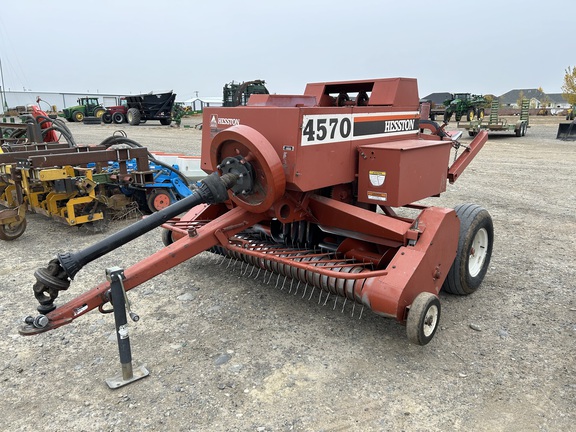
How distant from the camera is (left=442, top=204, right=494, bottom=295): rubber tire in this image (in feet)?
12.0

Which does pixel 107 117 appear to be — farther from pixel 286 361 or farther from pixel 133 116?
pixel 286 361

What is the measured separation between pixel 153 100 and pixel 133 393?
24.5 meters

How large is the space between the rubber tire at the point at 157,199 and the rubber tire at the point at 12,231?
1511mm

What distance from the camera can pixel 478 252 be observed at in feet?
13.5

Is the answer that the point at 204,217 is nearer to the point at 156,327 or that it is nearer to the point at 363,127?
the point at 156,327

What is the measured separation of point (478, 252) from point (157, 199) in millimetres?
4146

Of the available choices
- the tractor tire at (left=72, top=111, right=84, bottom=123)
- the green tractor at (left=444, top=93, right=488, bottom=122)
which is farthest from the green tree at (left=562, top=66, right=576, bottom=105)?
the tractor tire at (left=72, top=111, right=84, bottom=123)

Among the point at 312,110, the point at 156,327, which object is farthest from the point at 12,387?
the point at 312,110

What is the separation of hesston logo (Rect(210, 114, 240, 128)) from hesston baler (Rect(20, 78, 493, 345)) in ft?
0.03

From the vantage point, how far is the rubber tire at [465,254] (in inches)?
144

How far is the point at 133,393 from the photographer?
2662mm

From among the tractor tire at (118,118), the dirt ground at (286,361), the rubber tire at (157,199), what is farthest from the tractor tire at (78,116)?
the dirt ground at (286,361)

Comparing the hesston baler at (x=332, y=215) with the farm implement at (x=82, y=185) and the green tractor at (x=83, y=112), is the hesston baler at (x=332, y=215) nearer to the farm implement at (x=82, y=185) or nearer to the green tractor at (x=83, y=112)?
the farm implement at (x=82, y=185)

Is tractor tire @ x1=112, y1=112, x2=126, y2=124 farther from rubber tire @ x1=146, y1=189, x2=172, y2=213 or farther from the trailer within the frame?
rubber tire @ x1=146, y1=189, x2=172, y2=213
